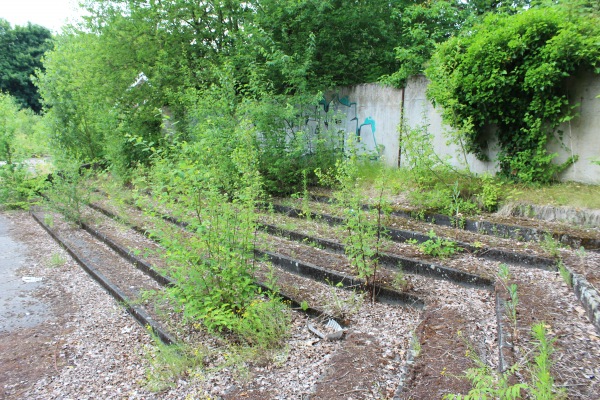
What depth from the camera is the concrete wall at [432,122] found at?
212 inches

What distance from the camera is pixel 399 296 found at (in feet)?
12.8

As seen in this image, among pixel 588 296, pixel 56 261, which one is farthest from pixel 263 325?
pixel 56 261

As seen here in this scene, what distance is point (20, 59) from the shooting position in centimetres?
3550

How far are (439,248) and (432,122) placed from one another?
372cm

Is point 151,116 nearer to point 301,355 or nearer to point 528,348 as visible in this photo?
point 301,355

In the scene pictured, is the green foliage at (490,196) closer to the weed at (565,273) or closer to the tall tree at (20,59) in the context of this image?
the weed at (565,273)

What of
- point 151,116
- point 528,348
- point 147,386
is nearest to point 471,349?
point 528,348

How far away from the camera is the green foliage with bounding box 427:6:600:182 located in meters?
5.12

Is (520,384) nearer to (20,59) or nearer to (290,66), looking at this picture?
(290,66)

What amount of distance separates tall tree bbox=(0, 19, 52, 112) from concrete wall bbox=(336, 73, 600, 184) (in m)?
35.8

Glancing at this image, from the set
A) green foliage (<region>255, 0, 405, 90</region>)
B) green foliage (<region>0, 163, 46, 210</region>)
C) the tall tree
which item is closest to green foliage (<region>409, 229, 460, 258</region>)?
green foliage (<region>255, 0, 405, 90</region>)

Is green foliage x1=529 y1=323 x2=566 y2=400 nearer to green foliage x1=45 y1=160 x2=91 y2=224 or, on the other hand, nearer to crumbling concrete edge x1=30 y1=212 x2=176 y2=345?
crumbling concrete edge x1=30 y1=212 x2=176 y2=345

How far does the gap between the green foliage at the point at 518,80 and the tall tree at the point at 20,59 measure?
38.7 metres

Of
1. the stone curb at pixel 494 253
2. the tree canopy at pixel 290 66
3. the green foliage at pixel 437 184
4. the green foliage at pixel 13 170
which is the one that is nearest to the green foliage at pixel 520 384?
the stone curb at pixel 494 253
